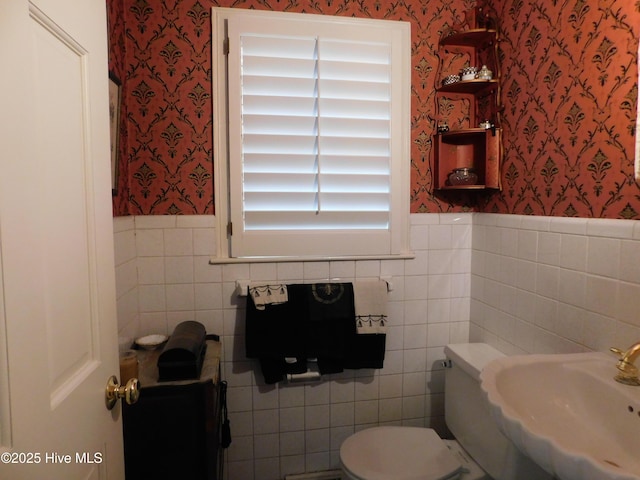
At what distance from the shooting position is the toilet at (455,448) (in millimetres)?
1429

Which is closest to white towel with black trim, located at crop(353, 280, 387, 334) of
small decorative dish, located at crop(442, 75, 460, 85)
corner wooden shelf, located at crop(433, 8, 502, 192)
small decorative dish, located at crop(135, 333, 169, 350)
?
corner wooden shelf, located at crop(433, 8, 502, 192)

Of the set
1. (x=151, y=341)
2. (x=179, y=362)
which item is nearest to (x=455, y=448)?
(x=179, y=362)

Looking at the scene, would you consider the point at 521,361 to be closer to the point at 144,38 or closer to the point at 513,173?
the point at 513,173

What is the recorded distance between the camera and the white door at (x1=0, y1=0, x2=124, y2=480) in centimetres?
55

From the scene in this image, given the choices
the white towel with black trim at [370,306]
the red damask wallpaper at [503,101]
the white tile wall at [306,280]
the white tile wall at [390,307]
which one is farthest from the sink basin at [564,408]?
the white tile wall at [306,280]

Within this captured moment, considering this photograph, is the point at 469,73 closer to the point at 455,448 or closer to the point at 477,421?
the point at 477,421

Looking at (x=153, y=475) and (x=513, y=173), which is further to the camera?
(x=513, y=173)

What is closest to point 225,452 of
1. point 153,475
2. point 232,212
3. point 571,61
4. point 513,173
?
point 153,475

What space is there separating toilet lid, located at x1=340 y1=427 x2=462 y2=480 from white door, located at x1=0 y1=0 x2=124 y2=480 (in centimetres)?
89

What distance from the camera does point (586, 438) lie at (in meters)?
1.07

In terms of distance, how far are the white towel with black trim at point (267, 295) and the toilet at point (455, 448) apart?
25.3 inches

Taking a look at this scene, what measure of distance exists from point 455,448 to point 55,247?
1650 millimetres

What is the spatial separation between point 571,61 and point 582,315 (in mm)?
888

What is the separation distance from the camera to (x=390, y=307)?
2.00m
